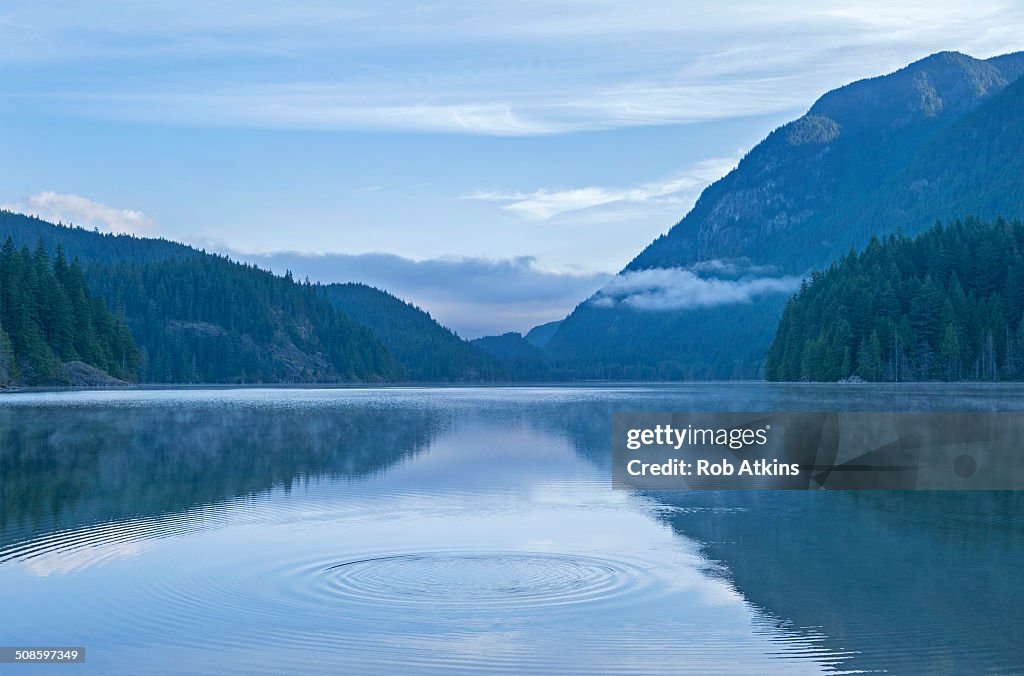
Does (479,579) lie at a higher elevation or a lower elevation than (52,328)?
lower

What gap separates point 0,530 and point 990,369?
181 meters

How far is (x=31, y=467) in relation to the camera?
42031 millimetres

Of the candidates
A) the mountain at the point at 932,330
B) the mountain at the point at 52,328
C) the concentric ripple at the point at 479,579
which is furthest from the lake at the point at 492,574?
the mountain at the point at 932,330

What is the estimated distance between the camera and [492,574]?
21.8 meters

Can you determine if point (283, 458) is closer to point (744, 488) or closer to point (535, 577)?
point (744, 488)

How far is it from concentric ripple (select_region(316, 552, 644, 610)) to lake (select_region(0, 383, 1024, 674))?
3.7 inches

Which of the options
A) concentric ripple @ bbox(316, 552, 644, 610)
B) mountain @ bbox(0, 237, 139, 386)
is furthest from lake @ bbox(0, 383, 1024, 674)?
mountain @ bbox(0, 237, 139, 386)

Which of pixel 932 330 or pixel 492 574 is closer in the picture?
pixel 492 574

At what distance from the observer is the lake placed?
16.2 m

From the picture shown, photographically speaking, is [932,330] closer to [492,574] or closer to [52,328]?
[52,328]

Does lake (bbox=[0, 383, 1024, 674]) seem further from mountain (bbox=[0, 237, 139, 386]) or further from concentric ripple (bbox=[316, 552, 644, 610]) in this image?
mountain (bbox=[0, 237, 139, 386])

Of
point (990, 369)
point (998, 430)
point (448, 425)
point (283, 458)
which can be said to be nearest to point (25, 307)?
point (448, 425)

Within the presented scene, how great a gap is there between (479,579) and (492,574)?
0.54m

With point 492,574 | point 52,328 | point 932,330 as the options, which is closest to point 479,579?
point 492,574
